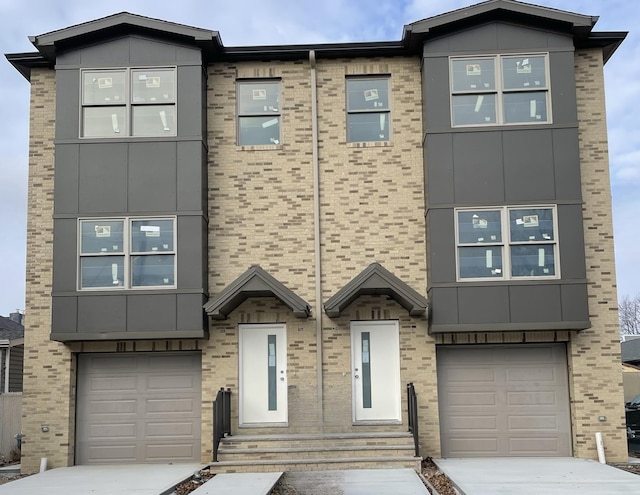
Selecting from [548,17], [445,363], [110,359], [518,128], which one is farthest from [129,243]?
[548,17]

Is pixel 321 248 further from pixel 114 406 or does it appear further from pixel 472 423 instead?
pixel 114 406

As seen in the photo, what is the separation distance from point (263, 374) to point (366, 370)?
1.89 m

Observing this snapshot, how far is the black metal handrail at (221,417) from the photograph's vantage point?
1293 cm

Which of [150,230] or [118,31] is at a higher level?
[118,31]

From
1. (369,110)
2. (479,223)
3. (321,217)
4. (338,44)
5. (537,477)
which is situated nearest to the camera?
(537,477)

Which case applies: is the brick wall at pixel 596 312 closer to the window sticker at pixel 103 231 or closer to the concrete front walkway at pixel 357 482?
the concrete front walkway at pixel 357 482

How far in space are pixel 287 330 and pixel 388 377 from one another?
2.03 metres

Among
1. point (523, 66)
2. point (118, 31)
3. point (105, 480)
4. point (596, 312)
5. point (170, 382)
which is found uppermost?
point (118, 31)

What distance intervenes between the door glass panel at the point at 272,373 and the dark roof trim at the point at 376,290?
1.33 m

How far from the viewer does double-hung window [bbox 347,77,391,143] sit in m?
14.6

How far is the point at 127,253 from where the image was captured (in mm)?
13680

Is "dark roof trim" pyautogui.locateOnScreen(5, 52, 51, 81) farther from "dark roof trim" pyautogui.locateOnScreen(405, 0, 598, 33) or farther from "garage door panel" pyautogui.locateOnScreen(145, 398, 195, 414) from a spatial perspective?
"dark roof trim" pyautogui.locateOnScreen(405, 0, 598, 33)

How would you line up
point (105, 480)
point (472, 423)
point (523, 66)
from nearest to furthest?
1. point (105, 480)
2. point (472, 423)
3. point (523, 66)

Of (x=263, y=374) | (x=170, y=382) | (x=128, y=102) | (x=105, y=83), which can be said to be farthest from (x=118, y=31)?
(x=263, y=374)
